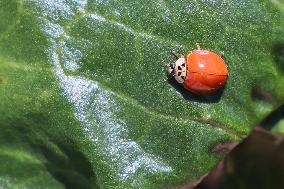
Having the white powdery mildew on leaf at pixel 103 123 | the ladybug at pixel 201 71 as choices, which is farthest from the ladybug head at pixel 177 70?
the white powdery mildew on leaf at pixel 103 123

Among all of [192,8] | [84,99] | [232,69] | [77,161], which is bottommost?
[77,161]

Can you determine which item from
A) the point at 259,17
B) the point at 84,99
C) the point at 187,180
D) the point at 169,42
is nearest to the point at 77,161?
the point at 84,99

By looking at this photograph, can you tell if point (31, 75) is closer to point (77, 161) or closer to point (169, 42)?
point (77, 161)

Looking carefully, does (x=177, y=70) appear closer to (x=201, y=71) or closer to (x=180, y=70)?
(x=180, y=70)

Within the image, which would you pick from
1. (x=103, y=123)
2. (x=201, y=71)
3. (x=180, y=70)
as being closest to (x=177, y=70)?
(x=180, y=70)

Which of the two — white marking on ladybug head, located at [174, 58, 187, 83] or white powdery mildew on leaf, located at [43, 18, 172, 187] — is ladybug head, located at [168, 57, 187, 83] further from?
white powdery mildew on leaf, located at [43, 18, 172, 187]

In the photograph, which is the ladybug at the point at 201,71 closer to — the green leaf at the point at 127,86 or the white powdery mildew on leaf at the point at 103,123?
the green leaf at the point at 127,86

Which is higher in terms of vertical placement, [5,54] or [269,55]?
[269,55]
